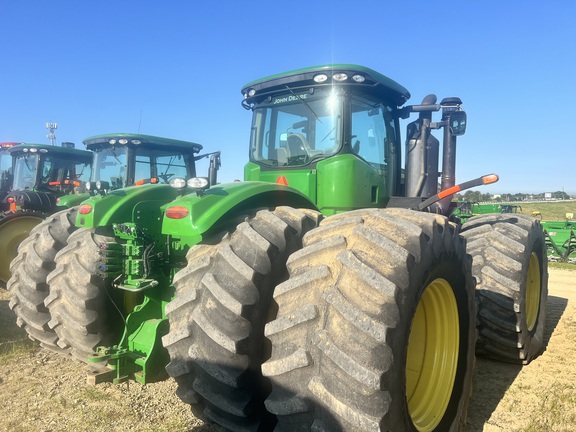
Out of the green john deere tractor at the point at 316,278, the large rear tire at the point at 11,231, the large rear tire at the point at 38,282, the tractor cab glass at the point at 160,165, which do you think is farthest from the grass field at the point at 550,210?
Result: the large rear tire at the point at 38,282

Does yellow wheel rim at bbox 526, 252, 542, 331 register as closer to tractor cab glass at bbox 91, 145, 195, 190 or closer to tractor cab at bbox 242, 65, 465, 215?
tractor cab at bbox 242, 65, 465, 215

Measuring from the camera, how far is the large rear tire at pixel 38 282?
4461mm

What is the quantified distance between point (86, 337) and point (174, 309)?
1518 mm

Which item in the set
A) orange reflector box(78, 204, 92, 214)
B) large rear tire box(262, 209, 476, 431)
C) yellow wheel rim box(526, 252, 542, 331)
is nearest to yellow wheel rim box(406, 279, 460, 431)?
large rear tire box(262, 209, 476, 431)

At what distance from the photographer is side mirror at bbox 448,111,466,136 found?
16.0 ft

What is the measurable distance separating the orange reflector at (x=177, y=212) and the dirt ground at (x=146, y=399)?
149 cm

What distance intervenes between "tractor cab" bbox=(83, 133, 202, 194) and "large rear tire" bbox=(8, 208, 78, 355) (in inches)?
162

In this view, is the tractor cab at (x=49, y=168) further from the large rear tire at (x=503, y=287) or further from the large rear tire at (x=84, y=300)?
the large rear tire at (x=503, y=287)

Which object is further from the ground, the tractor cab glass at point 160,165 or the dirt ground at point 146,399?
the tractor cab glass at point 160,165

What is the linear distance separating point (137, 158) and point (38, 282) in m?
5.00

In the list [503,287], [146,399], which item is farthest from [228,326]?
[503,287]

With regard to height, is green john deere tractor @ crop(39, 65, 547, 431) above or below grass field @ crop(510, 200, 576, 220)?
above

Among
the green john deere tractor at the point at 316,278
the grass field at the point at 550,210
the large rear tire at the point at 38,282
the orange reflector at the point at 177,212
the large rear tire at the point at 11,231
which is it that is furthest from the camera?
the grass field at the point at 550,210

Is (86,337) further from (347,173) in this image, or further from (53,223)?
(347,173)
